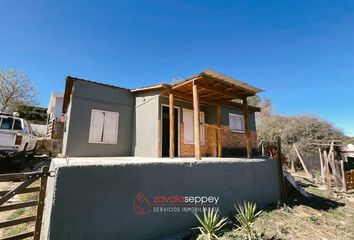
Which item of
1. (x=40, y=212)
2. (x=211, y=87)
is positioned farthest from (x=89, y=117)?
(x=211, y=87)

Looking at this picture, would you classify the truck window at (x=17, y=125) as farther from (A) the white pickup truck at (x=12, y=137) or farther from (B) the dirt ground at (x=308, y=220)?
(B) the dirt ground at (x=308, y=220)

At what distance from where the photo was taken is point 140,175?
3.75 meters

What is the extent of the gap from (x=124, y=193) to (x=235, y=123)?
9.24m

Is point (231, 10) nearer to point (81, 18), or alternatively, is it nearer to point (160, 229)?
point (81, 18)

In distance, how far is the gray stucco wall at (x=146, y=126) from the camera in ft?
24.3

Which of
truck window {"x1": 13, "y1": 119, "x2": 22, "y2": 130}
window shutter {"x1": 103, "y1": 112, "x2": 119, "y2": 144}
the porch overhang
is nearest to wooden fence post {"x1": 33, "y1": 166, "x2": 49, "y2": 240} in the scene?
window shutter {"x1": 103, "y1": 112, "x2": 119, "y2": 144}

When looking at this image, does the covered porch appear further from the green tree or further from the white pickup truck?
the green tree

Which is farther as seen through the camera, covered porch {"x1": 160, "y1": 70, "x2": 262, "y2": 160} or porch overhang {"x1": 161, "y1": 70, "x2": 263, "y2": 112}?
porch overhang {"x1": 161, "y1": 70, "x2": 263, "y2": 112}

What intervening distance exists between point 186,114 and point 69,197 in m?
6.65

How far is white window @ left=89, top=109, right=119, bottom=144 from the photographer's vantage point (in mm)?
7363

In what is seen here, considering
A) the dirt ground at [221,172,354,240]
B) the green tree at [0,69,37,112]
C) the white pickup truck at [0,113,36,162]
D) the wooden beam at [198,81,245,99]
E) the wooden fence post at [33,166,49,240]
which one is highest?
the green tree at [0,69,37,112]

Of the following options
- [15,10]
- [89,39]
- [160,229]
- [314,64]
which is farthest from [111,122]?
[314,64]

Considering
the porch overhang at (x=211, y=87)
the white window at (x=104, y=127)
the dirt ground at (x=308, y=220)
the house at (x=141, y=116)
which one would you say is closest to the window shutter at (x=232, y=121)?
the house at (x=141, y=116)

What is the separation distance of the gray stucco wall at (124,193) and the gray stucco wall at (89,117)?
10.6ft
